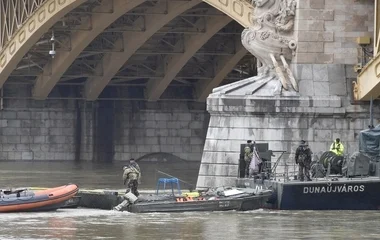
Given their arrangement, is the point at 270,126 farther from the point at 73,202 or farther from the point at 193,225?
the point at 193,225

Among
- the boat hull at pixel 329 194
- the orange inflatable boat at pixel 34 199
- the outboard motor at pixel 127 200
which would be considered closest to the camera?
the orange inflatable boat at pixel 34 199

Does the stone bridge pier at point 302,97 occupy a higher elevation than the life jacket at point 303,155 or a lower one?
higher

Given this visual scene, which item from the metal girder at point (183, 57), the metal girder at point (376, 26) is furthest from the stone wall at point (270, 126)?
the metal girder at point (183, 57)

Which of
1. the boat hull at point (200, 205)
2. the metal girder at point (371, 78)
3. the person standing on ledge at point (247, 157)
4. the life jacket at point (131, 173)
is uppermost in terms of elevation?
the metal girder at point (371, 78)

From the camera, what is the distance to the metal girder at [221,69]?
8281 cm

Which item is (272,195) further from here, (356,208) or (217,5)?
(217,5)

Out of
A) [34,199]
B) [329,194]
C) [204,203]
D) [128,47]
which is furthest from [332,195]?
[128,47]

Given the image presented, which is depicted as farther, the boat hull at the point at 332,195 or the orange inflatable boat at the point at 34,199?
the boat hull at the point at 332,195

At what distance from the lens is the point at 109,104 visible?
9269cm

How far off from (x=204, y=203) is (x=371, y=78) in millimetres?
9879

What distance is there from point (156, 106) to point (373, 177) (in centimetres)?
4844

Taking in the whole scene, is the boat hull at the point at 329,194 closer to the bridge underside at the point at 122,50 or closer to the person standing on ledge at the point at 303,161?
the person standing on ledge at the point at 303,161

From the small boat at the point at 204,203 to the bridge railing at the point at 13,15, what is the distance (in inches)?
1333

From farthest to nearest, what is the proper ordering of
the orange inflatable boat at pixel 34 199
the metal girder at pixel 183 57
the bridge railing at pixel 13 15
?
1. the bridge railing at pixel 13 15
2. the metal girder at pixel 183 57
3. the orange inflatable boat at pixel 34 199
